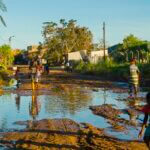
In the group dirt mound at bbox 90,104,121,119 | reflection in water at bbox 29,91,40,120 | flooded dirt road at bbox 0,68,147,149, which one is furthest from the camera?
reflection in water at bbox 29,91,40,120

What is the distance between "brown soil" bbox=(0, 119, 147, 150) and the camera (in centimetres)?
1038

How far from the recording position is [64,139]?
11.3 metres

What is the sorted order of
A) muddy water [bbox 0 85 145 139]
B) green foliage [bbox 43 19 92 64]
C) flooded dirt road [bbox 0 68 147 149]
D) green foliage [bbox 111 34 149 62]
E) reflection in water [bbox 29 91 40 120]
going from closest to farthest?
1. flooded dirt road [bbox 0 68 147 149]
2. muddy water [bbox 0 85 145 139]
3. reflection in water [bbox 29 91 40 120]
4. green foliage [bbox 111 34 149 62]
5. green foliage [bbox 43 19 92 64]

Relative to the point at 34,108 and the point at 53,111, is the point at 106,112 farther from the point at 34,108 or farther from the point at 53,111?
the point at 34,108

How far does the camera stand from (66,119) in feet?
49.1

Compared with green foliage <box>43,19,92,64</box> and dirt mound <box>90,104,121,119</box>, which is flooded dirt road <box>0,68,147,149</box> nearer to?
dirt mound <box>90,104,121,119</box>

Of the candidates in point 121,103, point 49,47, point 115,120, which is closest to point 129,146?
point 115,120

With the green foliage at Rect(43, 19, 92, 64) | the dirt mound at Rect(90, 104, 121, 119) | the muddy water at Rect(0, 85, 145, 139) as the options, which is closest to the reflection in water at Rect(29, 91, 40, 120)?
the muddy water at Rect(0, 85, 145, 139)

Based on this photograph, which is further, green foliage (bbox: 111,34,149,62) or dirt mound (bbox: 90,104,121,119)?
green foliage (bbox: 111,34,149,62)

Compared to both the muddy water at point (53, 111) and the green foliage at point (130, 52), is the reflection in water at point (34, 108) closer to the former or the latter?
the muddy water at point (53, 111)

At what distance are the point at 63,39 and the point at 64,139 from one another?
92251 mm

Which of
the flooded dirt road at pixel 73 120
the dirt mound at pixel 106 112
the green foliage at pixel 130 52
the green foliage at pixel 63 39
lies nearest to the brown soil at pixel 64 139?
the flooded dirt road at pixel 73 120

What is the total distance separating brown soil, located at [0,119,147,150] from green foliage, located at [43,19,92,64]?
85975 mm

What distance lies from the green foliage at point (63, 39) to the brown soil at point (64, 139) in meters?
86.0
